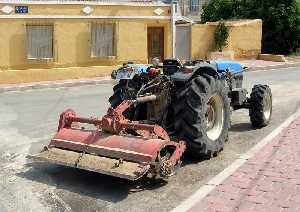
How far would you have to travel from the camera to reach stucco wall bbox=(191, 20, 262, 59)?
2623cm

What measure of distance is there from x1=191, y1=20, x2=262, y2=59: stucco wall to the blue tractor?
17.6 m

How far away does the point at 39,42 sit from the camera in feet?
67.3

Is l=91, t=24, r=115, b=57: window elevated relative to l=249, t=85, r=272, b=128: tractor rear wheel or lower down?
elevated

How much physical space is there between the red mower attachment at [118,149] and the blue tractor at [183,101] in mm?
405

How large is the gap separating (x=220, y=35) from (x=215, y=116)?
62.5 ft

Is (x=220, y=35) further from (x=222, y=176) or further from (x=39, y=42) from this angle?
(x=222, y=176)

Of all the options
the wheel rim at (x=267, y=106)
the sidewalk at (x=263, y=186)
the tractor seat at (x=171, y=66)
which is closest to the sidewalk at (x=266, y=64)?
the wheel rim at (x=267, y=106)

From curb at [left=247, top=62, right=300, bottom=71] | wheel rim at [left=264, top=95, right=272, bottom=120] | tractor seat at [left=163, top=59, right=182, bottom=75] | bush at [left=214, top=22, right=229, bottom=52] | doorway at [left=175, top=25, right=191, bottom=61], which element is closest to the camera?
tractor seat at [left=163, top=59, right=182, bottom=75]

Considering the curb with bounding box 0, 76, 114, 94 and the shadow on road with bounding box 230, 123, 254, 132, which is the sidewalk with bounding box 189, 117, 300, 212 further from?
the curb with bounding box 0, 76, 114, 94

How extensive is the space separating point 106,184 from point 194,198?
1.28 metres

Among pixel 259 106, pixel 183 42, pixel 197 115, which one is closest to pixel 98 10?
pixel 183 42

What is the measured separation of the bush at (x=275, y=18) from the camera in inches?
1177

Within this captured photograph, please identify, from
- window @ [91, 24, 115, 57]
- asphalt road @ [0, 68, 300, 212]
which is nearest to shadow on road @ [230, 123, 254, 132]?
asphalt road @ [0, 68, 300, 212]

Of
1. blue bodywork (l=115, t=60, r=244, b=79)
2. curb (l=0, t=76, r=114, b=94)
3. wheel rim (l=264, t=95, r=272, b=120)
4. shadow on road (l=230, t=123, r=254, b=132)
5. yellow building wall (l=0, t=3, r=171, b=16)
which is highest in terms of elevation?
yellow building wall (l=0, t=3, r=171, b=16)
